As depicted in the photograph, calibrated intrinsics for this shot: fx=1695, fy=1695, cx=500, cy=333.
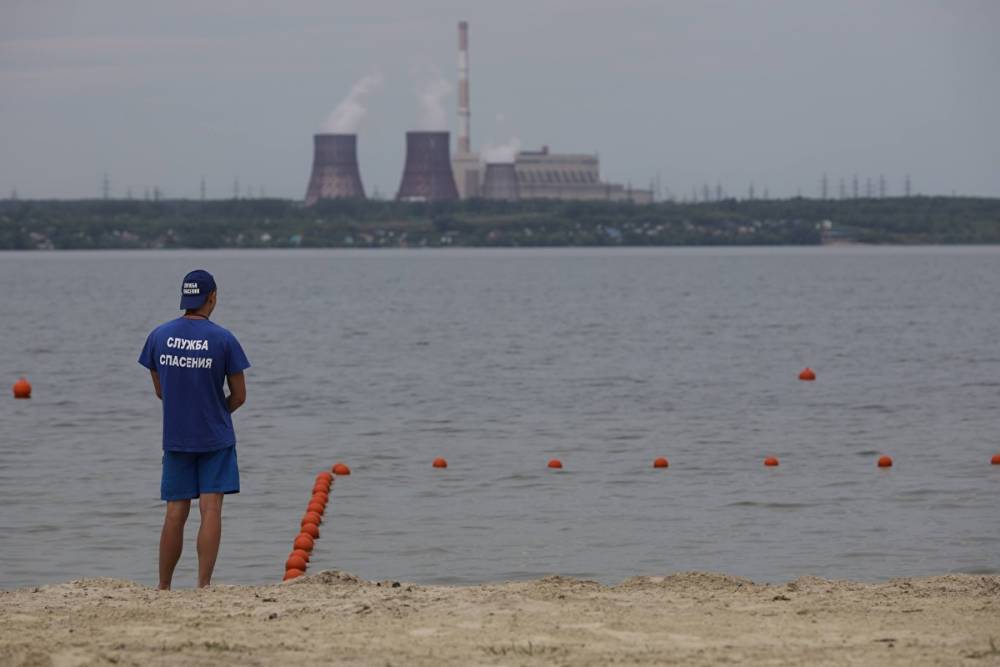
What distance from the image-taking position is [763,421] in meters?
25.3

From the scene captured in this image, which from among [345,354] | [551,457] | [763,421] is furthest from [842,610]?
[345,354]

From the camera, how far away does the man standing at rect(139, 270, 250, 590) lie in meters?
9.67

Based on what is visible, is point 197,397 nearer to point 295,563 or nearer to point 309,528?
point 295,563

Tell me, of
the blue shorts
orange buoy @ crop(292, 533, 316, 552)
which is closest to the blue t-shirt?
the blue shorts

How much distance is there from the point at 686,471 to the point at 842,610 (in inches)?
392

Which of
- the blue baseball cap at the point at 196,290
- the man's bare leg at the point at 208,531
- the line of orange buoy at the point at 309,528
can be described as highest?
the blue baseball cap at the point at 196,290

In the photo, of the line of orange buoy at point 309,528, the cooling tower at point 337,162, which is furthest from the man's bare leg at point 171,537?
the cooling tower at point 337,162

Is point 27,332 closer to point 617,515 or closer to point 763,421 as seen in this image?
point 763,421

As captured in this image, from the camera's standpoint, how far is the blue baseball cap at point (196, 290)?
9727 mm

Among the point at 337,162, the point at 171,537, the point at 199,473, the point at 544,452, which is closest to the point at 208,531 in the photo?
the point at 171,537

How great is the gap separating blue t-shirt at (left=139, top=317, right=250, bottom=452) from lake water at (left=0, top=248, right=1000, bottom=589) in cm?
353

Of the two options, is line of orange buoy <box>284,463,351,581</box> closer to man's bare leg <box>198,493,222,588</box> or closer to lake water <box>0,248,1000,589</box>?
lake water <box>0,248,1000,589</box>

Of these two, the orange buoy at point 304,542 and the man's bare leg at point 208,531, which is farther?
the orange buoy at point 304,542

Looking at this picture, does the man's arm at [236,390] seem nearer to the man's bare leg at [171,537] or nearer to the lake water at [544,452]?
the man's bare leg at [171,537]
